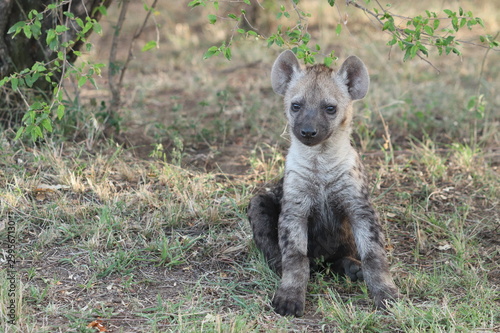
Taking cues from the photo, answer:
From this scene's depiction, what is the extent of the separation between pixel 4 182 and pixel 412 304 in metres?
3.21

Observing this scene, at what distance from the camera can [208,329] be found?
3502 mm

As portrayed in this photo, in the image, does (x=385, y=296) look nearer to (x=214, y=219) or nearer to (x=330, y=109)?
(x=330, y=109)

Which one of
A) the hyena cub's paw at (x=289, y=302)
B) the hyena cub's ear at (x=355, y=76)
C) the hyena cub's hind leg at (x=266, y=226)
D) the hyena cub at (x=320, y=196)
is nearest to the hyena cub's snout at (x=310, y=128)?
the hyena cub at (x=320, y=196)

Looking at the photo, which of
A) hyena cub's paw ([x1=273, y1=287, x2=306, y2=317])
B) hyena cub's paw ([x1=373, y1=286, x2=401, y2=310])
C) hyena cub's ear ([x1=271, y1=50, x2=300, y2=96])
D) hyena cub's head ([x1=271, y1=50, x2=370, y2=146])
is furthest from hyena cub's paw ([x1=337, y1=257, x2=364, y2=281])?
hyena cub's ear ([x1=271, y1=50, x2=300, y2=96])

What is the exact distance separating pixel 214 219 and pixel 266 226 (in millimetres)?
624

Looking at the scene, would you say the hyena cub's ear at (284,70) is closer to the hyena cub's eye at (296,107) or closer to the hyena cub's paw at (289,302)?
the hyena cub's eye at (296,107)

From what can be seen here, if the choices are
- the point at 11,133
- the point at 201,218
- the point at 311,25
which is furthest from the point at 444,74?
the point at 11,133

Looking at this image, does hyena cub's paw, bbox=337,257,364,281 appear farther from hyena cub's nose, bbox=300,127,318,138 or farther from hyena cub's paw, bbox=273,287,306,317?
hyena cub's nose, bbox=300,127,318,138

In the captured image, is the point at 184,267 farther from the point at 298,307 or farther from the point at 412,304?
the point at 412,304

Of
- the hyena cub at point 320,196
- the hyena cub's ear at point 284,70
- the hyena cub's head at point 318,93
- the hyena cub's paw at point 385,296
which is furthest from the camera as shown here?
the hyena cub's ear at point 284,70

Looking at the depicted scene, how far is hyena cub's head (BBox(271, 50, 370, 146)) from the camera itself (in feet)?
13.9

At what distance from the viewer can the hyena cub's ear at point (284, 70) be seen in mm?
4562

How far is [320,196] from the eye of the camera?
4.34 m

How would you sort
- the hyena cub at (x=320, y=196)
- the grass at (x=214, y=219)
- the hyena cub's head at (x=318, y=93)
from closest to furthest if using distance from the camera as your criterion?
the grass at (x=214, y=219) < the hyena cub at (x=320, y=196) < the hyena cub's head at (x=318, y=93)
